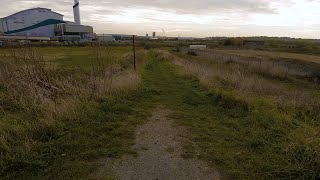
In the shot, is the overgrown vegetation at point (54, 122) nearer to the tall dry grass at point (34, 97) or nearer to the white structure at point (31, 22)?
the tall dry grass at point (34, 97)

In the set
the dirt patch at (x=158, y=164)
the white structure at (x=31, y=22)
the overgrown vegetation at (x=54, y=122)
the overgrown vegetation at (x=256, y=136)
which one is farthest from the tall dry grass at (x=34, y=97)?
the white structure at (x=31, y=22)

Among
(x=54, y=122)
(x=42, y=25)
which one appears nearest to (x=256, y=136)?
(x=54, y=122)

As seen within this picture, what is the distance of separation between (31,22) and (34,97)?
397 feet

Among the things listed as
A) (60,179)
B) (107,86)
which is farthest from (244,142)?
(107,86)

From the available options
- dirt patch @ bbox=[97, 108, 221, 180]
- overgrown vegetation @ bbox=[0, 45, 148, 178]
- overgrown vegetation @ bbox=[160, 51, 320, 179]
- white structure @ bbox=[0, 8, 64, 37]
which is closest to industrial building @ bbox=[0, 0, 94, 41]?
white structure @ bbox=[0, 8, 64, 37]

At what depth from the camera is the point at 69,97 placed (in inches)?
329

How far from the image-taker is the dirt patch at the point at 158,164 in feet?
15.2

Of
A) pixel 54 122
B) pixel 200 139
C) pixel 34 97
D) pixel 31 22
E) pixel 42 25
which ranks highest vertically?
pixel 31 22

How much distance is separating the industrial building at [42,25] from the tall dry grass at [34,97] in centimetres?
10259

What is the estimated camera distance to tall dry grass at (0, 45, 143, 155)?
227 inches

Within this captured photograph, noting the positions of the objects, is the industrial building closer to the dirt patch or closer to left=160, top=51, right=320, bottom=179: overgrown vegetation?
left=160, top=51, right=320, bottom=179: overgrown vegetation

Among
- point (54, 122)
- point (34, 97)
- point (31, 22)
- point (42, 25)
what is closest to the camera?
point (54, 122)

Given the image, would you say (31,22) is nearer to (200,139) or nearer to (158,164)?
(200,139)

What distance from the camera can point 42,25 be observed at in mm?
114250
